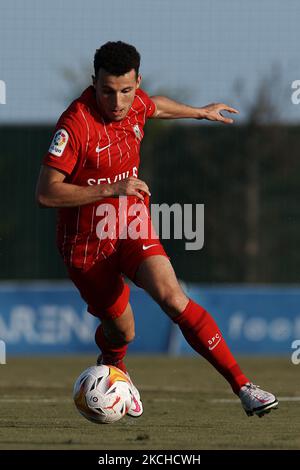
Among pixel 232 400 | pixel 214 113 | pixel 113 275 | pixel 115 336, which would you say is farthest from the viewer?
pixel 232 400

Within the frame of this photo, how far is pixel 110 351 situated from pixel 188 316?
1.24m

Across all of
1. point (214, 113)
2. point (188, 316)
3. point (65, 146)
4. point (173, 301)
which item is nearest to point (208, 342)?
point (188, 316)

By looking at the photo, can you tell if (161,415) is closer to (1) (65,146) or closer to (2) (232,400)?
(2) (232,400)

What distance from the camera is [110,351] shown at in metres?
8.96

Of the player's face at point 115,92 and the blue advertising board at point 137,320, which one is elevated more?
the player's face at point 115,92

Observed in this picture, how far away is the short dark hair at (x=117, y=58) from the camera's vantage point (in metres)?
7.82

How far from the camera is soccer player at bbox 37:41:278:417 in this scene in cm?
776

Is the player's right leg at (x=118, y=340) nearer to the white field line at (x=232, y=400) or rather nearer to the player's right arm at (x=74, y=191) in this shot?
the player's right arm at (x=74, y=191)

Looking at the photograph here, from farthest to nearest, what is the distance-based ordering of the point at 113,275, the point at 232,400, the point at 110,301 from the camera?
the point at 232,400, the point at 110,301, the point at 113,275

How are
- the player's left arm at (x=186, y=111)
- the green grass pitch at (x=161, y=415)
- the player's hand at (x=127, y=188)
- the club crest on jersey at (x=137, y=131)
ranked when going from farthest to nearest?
1. the player's left arm at (x=186, y=111)
2. the club crest on jersey at (x=137, y=131)
3. the player's hand at (x=127, y=188)
4. the green grass pitch at (x=161, y=415)

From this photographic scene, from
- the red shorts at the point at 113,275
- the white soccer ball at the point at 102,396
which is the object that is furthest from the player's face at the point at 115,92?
the white soccer ball at the point at 102,396

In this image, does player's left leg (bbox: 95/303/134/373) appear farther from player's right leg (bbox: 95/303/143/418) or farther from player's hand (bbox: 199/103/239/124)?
player's hand (bbox: 199/103/239/124)

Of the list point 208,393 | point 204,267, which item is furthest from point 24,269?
point 208,393

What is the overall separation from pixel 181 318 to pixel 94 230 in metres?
0.87
